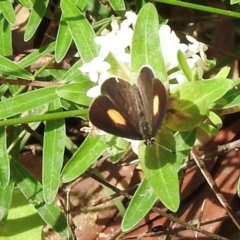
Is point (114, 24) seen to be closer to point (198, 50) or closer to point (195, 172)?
point (198, 50)

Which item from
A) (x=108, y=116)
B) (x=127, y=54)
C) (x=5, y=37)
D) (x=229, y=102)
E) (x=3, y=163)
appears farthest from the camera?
(x=5, y=37)

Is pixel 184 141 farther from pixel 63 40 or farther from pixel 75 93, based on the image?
pixel 63 40

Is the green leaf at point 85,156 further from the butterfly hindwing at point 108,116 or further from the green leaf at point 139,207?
the butterfly hindwing at point 108,116

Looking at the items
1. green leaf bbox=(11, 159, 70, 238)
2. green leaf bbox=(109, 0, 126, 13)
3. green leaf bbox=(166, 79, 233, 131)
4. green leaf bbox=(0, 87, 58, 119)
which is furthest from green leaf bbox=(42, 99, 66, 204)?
green leaf bbox=(166, 79, 233, 131)

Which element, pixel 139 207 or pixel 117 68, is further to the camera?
pixel 139 207

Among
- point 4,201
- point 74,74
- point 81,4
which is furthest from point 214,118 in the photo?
point 4,201

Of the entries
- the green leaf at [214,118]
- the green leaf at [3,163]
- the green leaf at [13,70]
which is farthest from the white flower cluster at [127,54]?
the green leaf at [3,163]

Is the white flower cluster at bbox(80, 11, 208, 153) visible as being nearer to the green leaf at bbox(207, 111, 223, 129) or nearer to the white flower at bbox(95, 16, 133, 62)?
the white flower at bbox(95, 16, 133, 62)
